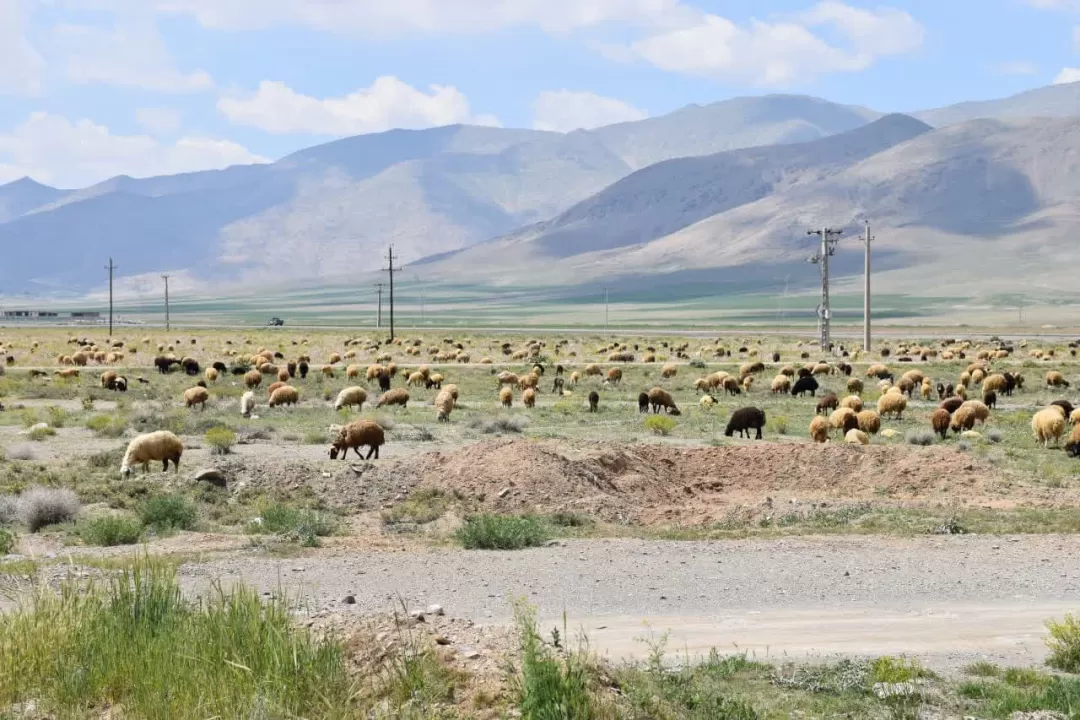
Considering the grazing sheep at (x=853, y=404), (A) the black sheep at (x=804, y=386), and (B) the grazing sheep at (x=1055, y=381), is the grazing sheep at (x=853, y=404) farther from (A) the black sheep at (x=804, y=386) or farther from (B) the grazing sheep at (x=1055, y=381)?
(B) the grazing sheep at (x=1055, y=381)

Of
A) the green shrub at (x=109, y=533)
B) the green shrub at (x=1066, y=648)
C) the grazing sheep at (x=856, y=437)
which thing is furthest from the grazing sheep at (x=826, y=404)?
the green shrub at (x=1066, y=648)

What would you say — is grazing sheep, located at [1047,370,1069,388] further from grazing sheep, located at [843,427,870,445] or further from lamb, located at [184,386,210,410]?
lamb, located at [184,386,210,410]

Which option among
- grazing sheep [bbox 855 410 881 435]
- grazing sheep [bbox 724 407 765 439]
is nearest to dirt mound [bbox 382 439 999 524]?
grazing sheep [bbox 724 407 765 439]

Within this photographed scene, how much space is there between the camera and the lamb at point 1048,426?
2661cm

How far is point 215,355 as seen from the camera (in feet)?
226

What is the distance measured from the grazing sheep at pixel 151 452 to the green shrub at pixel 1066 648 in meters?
15.9

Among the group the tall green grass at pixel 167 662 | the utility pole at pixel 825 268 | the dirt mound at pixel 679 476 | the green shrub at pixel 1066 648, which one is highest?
the utility pole at pixel 825 268

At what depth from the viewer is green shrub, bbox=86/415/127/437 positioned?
96.0 feet

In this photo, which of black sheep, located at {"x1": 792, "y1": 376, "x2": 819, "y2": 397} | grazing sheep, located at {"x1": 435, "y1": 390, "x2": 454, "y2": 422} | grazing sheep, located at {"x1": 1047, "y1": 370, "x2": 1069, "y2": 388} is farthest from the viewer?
grazing sheep, located at {"x1": 1047, "y1": 370, "x2": 1069, "y2": 388}

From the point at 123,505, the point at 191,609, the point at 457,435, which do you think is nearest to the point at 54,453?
the point at 123,505

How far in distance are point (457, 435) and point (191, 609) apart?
20.4 metres

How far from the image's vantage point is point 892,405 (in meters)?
32.8

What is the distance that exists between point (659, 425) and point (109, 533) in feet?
56.0

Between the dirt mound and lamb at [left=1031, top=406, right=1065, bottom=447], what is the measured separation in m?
4.95
